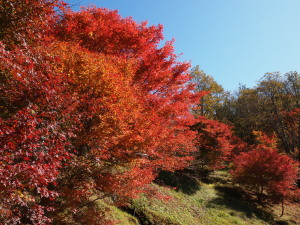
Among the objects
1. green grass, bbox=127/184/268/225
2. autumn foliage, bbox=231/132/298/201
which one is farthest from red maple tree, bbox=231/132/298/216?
green grass, bbox=127/184/268/225

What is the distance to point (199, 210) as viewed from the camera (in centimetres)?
1405

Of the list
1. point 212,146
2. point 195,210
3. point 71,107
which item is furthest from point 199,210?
point 71,107

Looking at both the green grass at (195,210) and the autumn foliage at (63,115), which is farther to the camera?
the green grass at (195,210)

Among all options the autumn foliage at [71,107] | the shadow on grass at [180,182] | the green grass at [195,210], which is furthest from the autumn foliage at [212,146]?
the autumn foliage at [71,107]

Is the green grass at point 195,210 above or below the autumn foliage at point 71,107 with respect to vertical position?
below

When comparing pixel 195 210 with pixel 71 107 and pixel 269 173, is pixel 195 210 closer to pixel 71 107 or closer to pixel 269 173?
pixel 269 173

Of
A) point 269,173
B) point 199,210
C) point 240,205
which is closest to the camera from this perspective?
point 199,210

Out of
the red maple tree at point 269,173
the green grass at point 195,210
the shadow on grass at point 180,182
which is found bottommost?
the green grass at point 195,210

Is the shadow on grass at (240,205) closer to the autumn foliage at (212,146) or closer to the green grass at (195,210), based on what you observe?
the green grass at (195,210)

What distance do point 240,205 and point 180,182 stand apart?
18.9 feet

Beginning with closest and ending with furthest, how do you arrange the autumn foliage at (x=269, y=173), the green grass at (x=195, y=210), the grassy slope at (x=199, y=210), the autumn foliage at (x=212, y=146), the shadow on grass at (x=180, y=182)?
1. the grassy slope at (x=199, y=210)
2. the green grass at (x=195, y=210)
3. the autumn foliage at (x=269, y=173)
4. the shadow on grass at (x=180, y=182)
5. the autumn foliage at (x=212, y=146)

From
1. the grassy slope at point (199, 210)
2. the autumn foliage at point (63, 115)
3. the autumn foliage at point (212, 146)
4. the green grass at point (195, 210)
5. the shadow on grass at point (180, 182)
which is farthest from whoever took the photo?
the autumn foliage at point (212, 146)

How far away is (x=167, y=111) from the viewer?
416 inches

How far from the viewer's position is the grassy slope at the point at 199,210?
A: 10.7 meters
